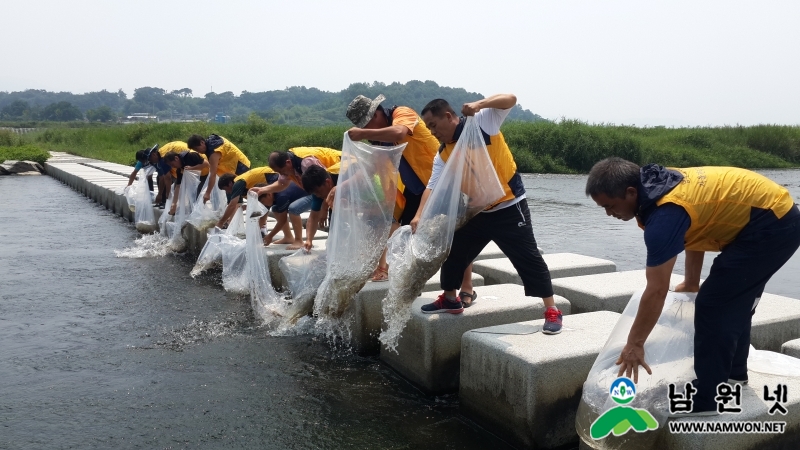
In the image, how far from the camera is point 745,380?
Result: 3393 millimetres

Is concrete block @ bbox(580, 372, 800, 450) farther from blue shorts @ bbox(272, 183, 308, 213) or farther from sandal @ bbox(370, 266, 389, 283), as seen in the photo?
blue shorts @ bbox(272, 183, 308, 213)

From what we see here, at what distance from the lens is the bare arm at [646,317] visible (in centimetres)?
290

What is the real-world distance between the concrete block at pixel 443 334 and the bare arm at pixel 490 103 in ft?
4.45

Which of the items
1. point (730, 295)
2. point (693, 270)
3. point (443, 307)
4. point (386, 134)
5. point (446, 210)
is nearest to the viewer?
point (730, 295)

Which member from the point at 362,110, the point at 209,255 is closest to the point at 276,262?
the point at 209,255

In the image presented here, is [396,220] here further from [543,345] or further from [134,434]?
[134,434]

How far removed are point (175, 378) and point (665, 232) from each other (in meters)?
3.58

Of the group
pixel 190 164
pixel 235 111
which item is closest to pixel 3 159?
pixel 190 164

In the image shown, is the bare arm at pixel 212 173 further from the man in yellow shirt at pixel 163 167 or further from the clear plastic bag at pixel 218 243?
the man in yellow shirt at pixel 163 167

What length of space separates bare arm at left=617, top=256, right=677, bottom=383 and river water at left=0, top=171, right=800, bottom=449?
3.66ft

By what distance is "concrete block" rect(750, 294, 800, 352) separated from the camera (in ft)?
14.8

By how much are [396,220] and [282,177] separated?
226 centimetres

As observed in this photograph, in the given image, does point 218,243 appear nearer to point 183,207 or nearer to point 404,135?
point 183,207

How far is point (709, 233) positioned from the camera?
10.3 ft
